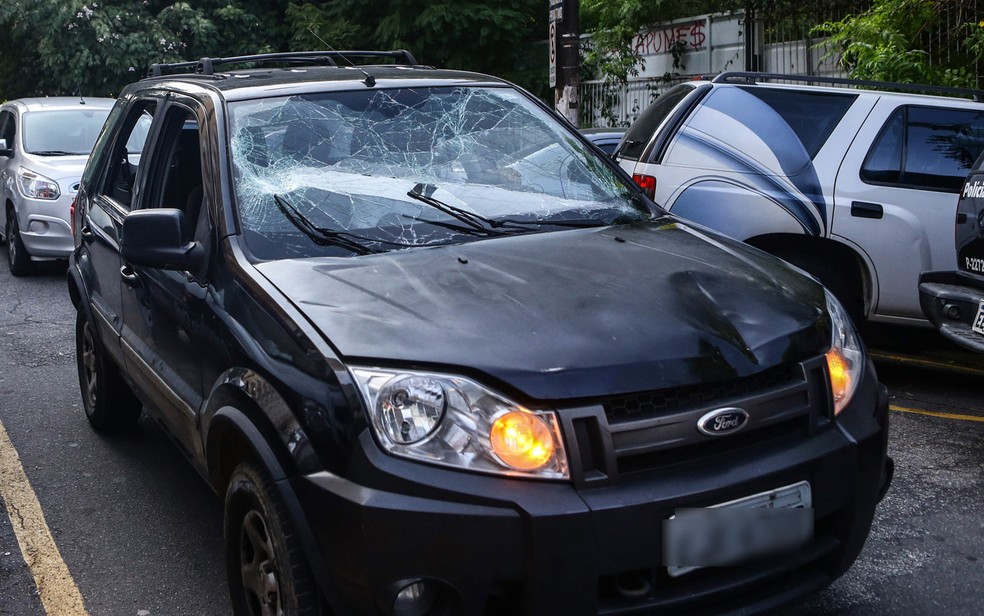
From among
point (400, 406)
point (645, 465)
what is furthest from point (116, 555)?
point (645, 465)

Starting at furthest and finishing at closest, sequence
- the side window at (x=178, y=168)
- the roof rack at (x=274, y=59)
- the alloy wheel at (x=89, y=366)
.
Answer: the alloy wheel at (x=89, y=366) < the roof rack at (x=274, y=59) < the side window at (x=178, y=168)

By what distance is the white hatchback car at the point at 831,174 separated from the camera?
6414mm

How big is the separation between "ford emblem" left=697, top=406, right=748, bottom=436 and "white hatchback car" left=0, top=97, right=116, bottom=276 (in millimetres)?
8866

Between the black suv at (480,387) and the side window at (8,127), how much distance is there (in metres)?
8.71

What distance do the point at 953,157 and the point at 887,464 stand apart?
381 centimetres

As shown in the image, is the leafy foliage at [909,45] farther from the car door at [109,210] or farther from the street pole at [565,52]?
the car door at [109,210]

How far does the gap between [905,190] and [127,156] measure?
427 cm

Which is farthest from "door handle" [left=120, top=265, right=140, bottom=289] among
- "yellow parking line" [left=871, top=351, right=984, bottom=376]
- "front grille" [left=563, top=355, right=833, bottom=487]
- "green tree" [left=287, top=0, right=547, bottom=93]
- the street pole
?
"green tree" [left=287, top=0, right=547, bottom=93]

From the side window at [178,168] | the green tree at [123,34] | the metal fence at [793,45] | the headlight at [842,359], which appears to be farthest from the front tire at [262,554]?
the green tree at [123,34]

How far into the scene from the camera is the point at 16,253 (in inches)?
431

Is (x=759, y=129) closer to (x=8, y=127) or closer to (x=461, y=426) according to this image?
(x=461, y=426)

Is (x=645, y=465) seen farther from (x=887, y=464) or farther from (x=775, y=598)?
(x=887, y=464)

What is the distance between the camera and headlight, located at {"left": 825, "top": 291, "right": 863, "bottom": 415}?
3.08 meters

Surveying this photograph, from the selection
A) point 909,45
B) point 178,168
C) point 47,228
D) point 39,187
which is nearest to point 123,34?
point 39,187
